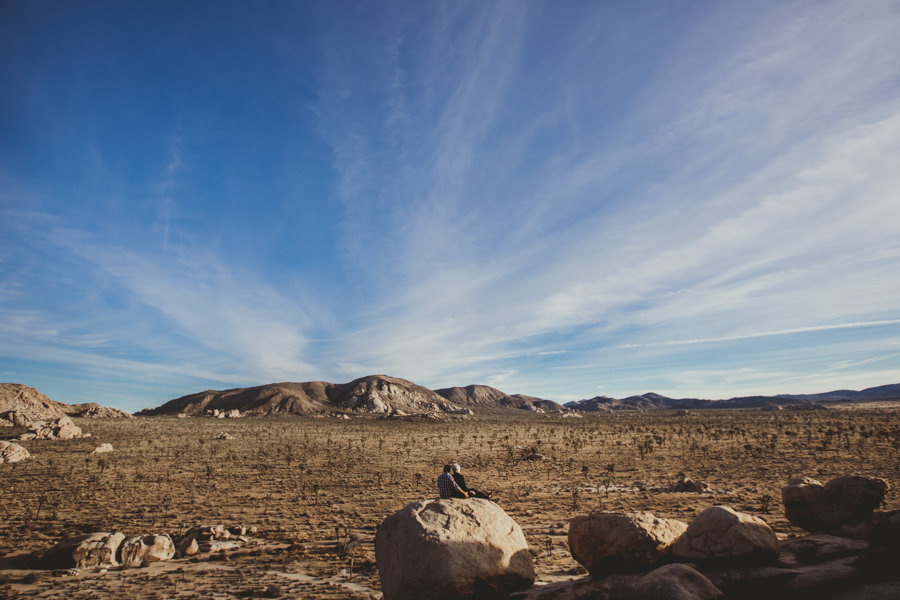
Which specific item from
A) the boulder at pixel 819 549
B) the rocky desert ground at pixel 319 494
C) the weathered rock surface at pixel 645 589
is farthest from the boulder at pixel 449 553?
the boulder at pixel 819 549

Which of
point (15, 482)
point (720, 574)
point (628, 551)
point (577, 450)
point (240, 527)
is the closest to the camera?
point (720, 574)

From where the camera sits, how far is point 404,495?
659 inches

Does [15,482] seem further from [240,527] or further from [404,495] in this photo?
[404,495]

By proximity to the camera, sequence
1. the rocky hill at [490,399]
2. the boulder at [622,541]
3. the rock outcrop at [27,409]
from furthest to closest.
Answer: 1. the rocky hill at [490,399]
2. the rock outcrop at [27,409]
3. the boulder at [622,541]

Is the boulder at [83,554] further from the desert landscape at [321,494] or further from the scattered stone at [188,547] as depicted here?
the scattered stone at [188,547]

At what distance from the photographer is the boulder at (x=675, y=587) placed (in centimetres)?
534

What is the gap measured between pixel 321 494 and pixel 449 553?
1224cm

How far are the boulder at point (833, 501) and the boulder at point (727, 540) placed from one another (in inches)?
121

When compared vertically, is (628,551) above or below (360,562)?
above

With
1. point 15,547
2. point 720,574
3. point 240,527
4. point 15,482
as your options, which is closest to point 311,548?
point 240,527

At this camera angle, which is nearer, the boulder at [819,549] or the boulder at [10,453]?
the boulder at [819,549]

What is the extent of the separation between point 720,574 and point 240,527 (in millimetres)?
11100

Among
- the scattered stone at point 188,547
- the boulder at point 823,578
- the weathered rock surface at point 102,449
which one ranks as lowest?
the scattered stone at point 188,547

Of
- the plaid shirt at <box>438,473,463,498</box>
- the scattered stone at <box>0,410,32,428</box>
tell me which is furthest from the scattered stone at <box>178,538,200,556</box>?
the scattered stone at <box>0,410,32,428</box>
